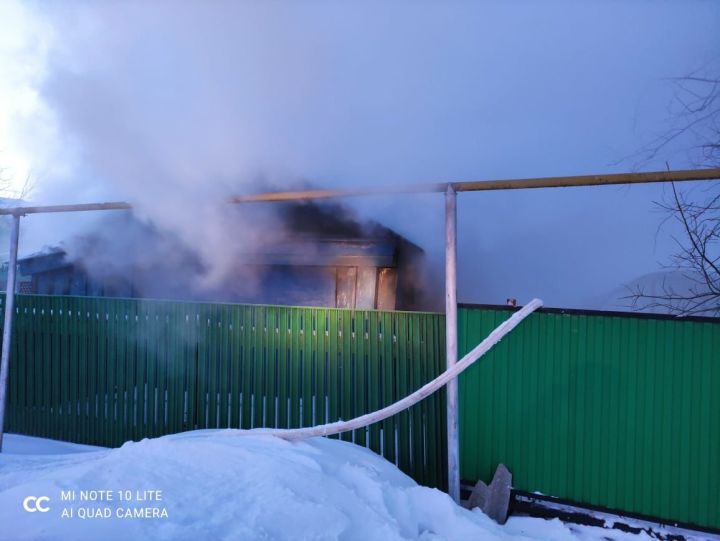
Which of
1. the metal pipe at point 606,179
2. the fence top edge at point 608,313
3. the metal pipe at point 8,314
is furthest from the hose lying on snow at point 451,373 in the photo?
the metal pipe at point 8,314

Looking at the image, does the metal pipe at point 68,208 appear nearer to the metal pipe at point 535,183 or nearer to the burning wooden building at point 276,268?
the metal pipe at point 535,183

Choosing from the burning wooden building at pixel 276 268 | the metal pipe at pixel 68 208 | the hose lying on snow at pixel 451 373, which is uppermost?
the metal pipe at pixel 68 208

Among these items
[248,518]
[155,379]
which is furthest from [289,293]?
[248,518]

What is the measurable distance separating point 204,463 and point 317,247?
5.13m

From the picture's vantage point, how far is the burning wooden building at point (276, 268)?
310 inches

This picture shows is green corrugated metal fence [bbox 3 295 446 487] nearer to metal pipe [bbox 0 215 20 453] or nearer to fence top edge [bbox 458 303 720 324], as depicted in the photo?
metal pipe [bbox 0 215 20 453]

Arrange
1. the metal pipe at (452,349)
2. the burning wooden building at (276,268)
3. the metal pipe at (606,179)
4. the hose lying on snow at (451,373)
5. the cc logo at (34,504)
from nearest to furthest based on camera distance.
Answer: the cc logo at (34,504) → the metal pipe at (606,179) → the hose lying on snow at (451,373) → the metal pipe at (452,349) → the burning wooden building at (276,268)

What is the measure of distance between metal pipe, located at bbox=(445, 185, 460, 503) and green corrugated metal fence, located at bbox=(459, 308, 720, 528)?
0.54 feet

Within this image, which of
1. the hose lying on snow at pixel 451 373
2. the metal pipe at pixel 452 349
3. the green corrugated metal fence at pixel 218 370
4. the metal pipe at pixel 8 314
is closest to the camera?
the hose lying on snow at pixel 451 373

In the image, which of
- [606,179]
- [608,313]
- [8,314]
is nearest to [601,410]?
[608,313]

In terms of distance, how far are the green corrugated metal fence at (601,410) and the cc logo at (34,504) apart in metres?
3.39

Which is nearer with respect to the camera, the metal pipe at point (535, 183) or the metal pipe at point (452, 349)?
the metal pipe at point (535, 183)

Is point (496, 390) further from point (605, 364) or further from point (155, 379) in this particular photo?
point (155, 379)

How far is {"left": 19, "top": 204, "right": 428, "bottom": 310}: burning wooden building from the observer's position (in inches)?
310
